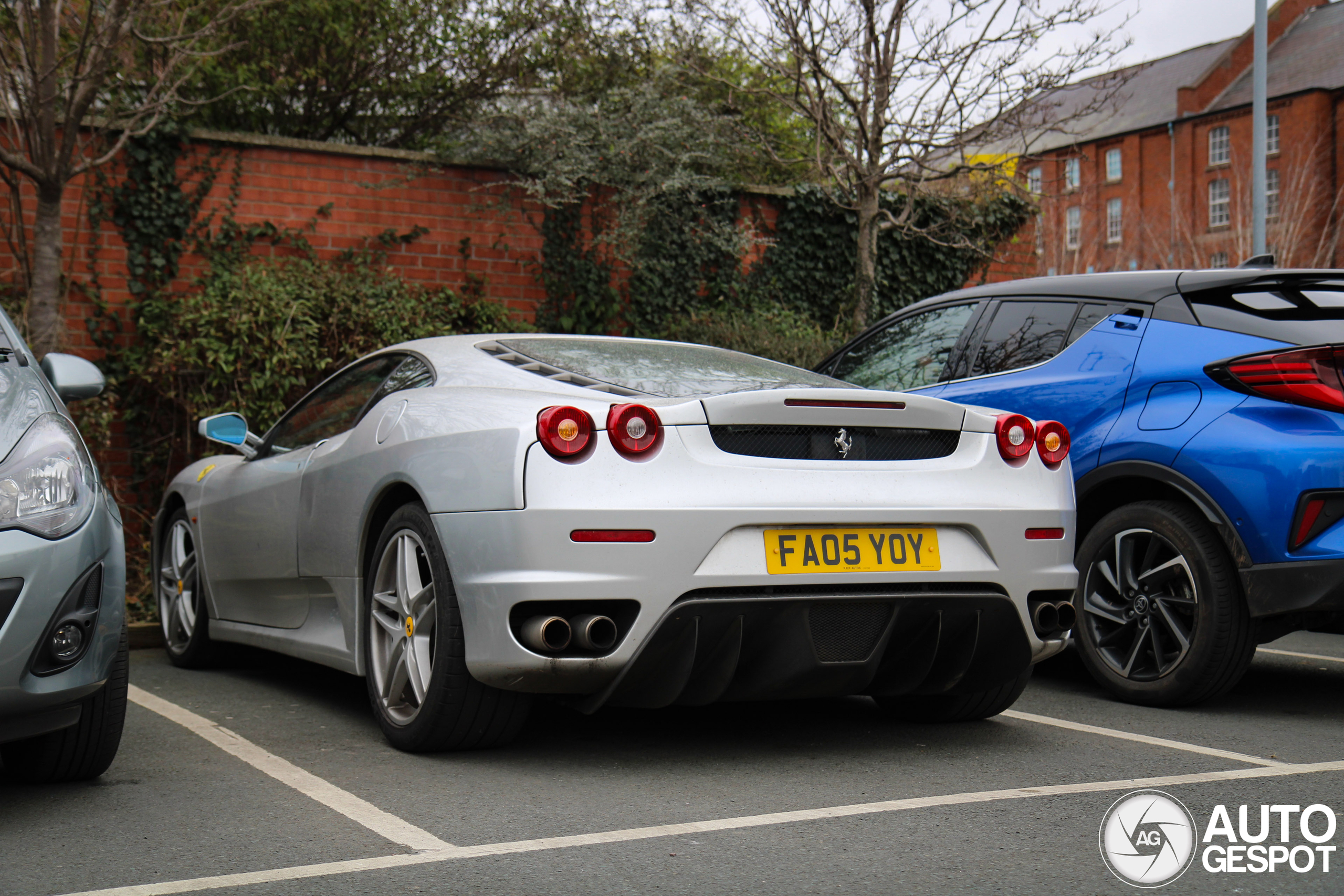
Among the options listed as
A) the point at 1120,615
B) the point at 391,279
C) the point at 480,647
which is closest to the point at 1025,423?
the point at 1120,615

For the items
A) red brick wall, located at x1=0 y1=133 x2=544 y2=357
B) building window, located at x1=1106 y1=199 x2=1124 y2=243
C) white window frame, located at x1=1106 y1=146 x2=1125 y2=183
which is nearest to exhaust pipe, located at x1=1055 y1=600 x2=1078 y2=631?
red brick wall, located at x1=0 y1=133 x2=544 y2=357

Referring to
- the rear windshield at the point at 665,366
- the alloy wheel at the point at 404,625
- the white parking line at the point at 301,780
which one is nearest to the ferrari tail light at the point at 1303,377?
the rear windshield at the point at 665,366

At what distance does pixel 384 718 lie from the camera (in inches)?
158

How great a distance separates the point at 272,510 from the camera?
503 centimetres

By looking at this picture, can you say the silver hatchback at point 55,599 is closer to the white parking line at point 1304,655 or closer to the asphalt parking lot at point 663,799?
the asphalt parking lot at point 663,799

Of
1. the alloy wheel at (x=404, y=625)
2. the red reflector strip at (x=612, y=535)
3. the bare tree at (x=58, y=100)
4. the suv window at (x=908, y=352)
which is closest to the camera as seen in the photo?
the red reflector strip at (x=612, y=535)

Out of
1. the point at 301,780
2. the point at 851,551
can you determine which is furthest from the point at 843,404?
the point at 301,780

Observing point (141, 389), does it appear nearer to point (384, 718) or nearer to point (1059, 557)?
point (384, 718)

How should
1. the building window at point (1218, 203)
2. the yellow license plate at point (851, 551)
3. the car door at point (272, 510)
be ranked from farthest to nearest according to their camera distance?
1. the building window at point (1218, 203)
2. the car door at point (272, 510)
3. the yellow license plate at point (851, 551)

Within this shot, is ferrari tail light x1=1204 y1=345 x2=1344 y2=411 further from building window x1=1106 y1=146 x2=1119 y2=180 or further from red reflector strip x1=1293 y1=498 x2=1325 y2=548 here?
building window x1=1106 y1=146 x2=1119 y2=180

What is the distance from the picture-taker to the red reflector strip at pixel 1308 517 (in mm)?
4309

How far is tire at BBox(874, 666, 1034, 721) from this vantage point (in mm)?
4336

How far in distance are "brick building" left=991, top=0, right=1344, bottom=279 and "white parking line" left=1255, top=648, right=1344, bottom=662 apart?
3282cm

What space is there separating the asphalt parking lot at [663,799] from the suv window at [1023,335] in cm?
145
